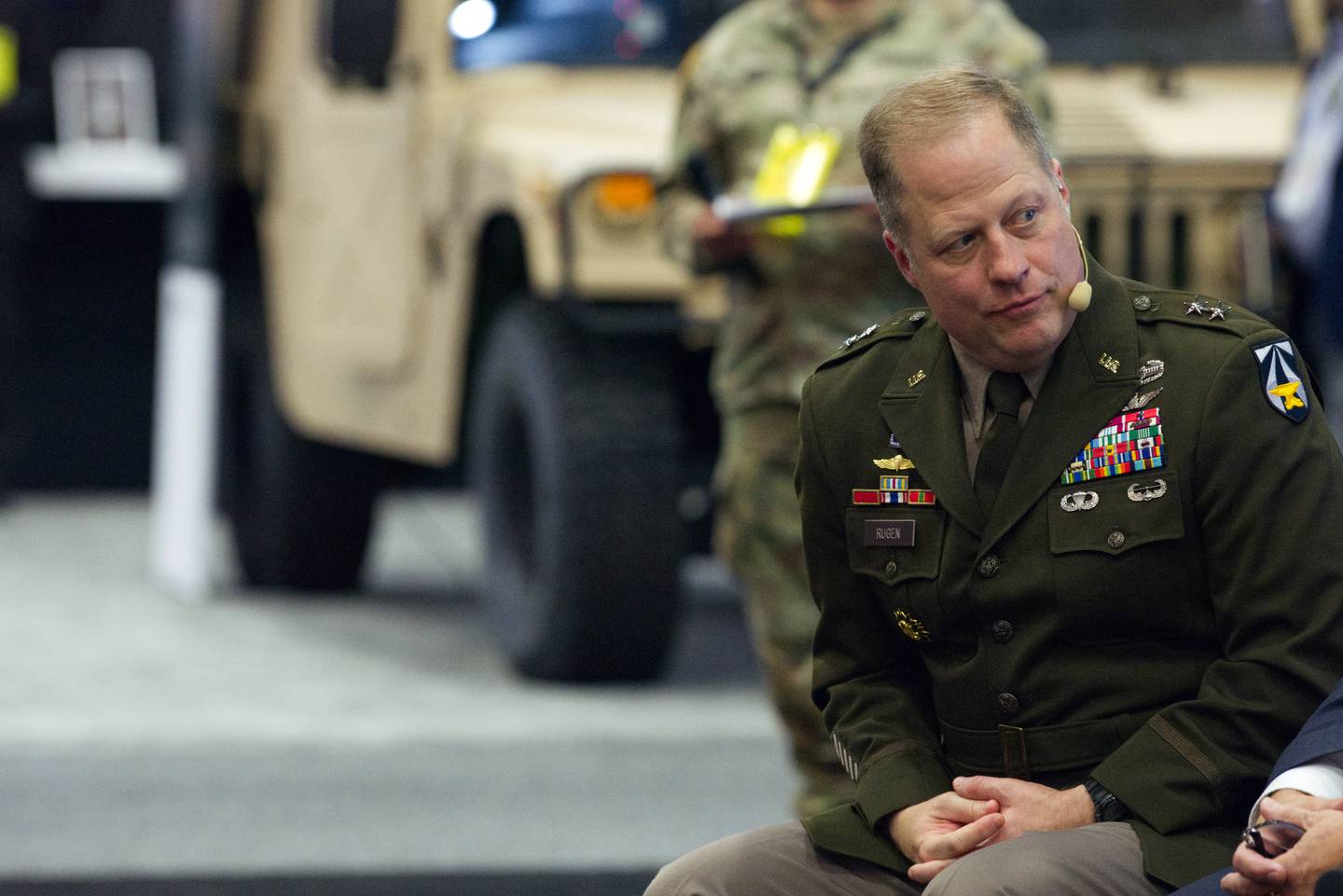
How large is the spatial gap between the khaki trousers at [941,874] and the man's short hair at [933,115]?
0.66 meters

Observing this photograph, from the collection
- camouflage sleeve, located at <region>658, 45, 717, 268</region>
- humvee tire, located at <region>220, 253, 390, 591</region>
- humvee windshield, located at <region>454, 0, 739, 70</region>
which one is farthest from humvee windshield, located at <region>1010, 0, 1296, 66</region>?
humvee tire, located at <region>220, 253, 390, 591</region>

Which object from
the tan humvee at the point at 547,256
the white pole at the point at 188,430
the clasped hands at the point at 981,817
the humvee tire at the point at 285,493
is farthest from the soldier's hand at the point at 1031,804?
the white pole at the point at 188,430

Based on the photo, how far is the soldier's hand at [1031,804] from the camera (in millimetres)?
2826

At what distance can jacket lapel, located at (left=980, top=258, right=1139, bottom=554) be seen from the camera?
2.90 metres

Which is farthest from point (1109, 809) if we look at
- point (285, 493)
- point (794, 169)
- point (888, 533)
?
point (285, 493)

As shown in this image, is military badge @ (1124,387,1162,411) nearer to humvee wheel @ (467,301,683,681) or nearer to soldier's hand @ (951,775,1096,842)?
soldier's hand @ (951,775,1096,842)

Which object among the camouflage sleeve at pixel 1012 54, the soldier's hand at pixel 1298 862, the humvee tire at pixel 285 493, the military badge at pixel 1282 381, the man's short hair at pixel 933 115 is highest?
the man's short hair at pixel 933 115

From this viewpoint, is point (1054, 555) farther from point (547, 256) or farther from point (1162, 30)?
point (1162, 30)

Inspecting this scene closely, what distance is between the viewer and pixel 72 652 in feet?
28.0

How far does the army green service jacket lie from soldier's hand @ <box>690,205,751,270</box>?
82.7 inches

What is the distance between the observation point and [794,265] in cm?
526

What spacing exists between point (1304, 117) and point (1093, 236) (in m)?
0.58

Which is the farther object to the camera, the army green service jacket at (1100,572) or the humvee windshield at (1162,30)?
the humvee windshield at (1162,30)

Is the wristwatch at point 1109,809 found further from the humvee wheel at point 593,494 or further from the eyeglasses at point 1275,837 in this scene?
the humvee wheel at point 593,494
